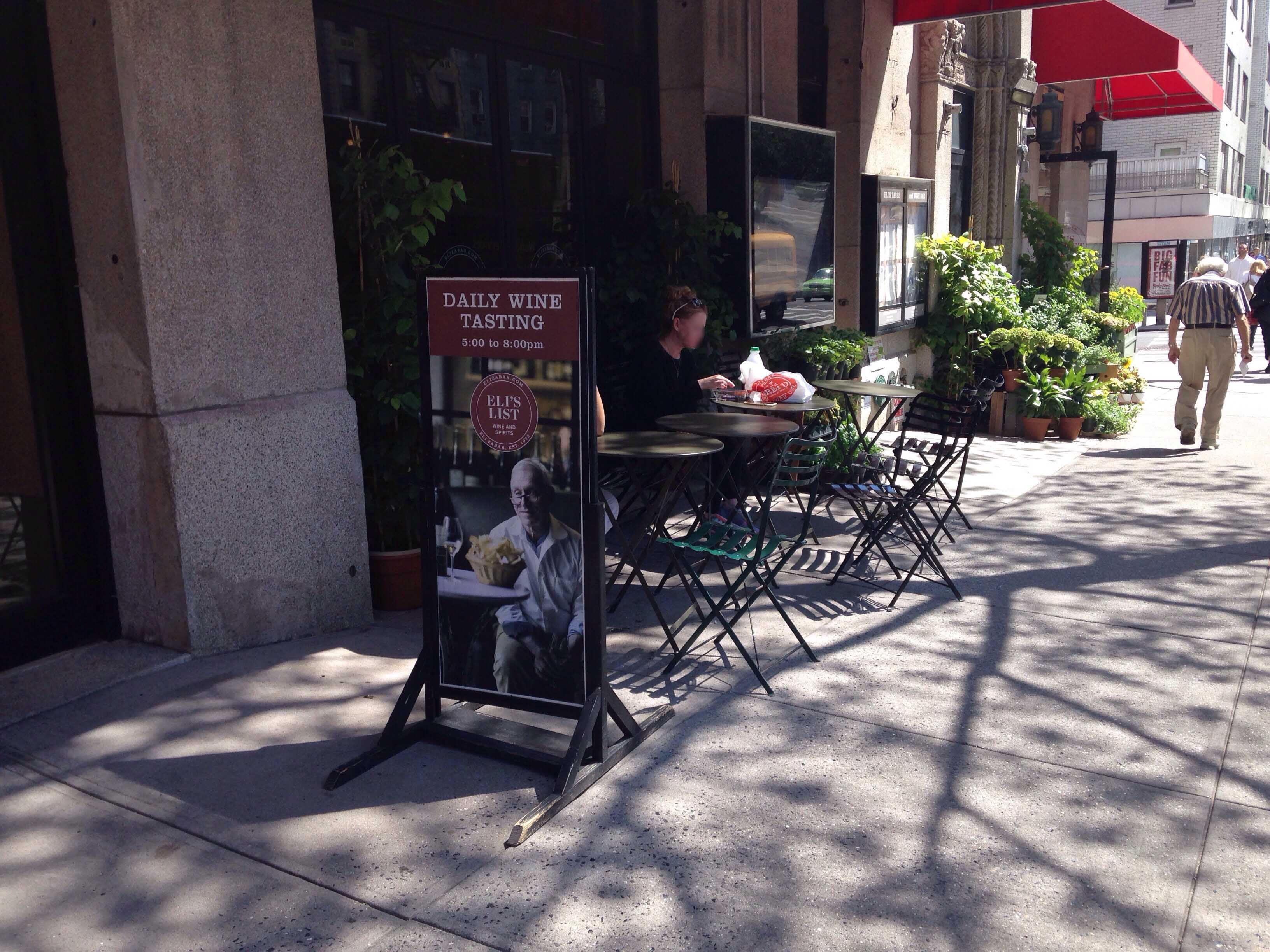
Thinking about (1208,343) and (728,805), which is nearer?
(728,805)

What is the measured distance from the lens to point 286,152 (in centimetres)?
507

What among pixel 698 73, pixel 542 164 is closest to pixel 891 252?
pixel 698 73

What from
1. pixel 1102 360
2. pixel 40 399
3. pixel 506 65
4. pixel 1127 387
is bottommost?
pixel 1127 387

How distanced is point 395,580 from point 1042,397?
788 centimetres

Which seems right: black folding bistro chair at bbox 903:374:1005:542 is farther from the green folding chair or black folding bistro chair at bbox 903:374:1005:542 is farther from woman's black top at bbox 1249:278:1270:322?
woman's black top at bbox 1249:278:1270:322

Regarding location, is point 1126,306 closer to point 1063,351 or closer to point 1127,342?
point 1127,342

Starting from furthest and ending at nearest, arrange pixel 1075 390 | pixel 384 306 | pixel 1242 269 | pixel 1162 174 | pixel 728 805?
1. pixel 1162 174
2. pixel 1242 269
3. pixel 1075 390
4. pixel 384 306
5. pixel 728 805

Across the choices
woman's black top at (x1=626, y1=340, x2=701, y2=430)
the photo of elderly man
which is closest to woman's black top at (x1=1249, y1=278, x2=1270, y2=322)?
woman's black top at (x1=626, y1=340, x2=701, y2=430)

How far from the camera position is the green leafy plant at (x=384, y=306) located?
5.54 meters

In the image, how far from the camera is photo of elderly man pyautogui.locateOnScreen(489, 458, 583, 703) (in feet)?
12.4

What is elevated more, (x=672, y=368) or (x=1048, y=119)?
(x=1048, y=119)

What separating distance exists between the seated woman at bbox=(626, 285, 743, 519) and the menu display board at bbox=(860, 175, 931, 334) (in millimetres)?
4463

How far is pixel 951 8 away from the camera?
10.6 m

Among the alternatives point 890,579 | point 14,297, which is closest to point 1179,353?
point 890,579
